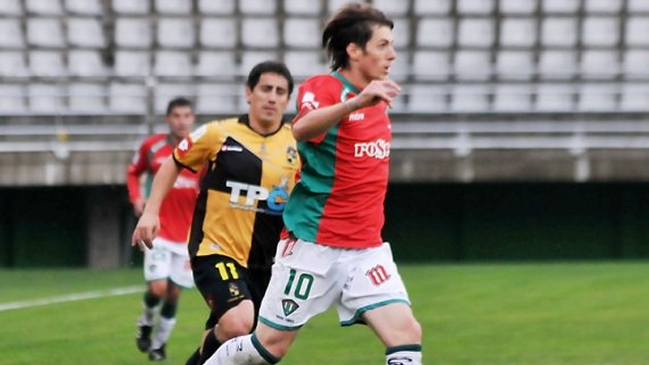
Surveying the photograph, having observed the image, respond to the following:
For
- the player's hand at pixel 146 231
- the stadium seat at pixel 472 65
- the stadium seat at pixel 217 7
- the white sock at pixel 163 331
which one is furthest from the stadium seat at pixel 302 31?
the player's hand at pixel 146 231

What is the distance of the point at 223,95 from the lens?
27.3m

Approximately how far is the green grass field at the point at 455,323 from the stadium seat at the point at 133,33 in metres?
8.41

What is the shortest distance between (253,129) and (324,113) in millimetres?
2308

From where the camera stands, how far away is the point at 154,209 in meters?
8.02

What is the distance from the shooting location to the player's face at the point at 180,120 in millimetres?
12469

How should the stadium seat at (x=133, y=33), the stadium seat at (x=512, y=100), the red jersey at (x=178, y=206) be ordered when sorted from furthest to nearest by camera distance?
the stadium seat at (x=133, y=33) → the stadium seat at (x=512, y=100) → the red jersey at (x=178, y=206)

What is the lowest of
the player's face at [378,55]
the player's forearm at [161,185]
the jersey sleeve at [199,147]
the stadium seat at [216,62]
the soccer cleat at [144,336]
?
the soccer cleat at [144,336]

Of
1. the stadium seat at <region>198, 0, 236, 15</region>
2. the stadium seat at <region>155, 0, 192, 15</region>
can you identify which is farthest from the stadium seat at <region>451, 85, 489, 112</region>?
the stadium seat at <region>155, 0, 192, 15</region>

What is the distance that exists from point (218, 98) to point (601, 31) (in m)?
7.81

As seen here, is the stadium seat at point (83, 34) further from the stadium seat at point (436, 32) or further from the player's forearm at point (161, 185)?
the player's forearm at point (161, 185)

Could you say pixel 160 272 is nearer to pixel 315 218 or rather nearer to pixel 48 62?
pixel 315 218

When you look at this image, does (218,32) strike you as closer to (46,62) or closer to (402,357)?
(46,62)

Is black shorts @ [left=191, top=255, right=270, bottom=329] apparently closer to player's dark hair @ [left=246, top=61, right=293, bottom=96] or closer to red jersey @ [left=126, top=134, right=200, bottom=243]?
player's dark hair @ [left=246, top=61, right=293, bottom=96]

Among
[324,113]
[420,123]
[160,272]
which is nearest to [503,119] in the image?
[420,123]
